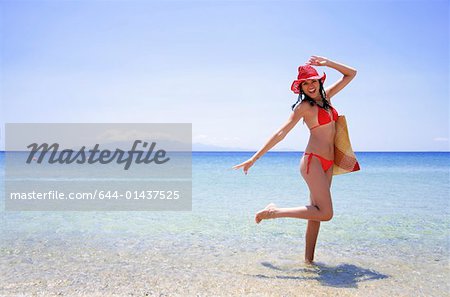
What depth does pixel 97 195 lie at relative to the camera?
11992 millimetres

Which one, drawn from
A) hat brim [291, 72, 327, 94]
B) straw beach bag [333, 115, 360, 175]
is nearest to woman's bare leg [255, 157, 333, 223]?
straw beach bag [333, 115, 360, 175]

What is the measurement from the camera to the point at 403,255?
5.23 metres

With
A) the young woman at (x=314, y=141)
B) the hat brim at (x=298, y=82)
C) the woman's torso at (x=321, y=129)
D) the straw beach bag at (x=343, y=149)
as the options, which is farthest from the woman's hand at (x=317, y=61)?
the straw beach bag at (x=343, y=149)

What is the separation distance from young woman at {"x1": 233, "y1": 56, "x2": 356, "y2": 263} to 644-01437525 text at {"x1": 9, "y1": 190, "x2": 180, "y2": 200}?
7088mm

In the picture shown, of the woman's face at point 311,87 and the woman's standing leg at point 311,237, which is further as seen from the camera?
the woman's standing leg at point 311,237

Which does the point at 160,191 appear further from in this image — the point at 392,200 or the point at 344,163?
the point at 344,163

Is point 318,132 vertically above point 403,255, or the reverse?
point 318,132

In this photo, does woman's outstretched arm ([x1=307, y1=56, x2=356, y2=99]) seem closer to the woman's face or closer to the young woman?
the young woman

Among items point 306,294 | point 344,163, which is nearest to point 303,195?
point 344,163

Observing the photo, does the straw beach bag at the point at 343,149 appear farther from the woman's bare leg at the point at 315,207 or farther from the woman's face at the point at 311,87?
the woman's face at the point at 311,87

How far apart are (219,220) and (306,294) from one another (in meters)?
3.91

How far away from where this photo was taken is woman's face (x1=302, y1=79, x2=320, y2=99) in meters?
4.33

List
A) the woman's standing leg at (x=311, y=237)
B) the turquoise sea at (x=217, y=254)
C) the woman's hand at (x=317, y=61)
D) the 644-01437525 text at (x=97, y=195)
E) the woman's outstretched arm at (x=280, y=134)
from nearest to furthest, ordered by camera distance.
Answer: the turquoise sea at (x=217, y=254) < the woman's outstretched arm at (x=280, y=134) < the woman's hand at (x=317, y=61) < the woman's standing leg at (x=311, y=237) < the 644-01437525 text at (x=97, y=195)

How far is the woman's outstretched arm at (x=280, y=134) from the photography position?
4.22 m
